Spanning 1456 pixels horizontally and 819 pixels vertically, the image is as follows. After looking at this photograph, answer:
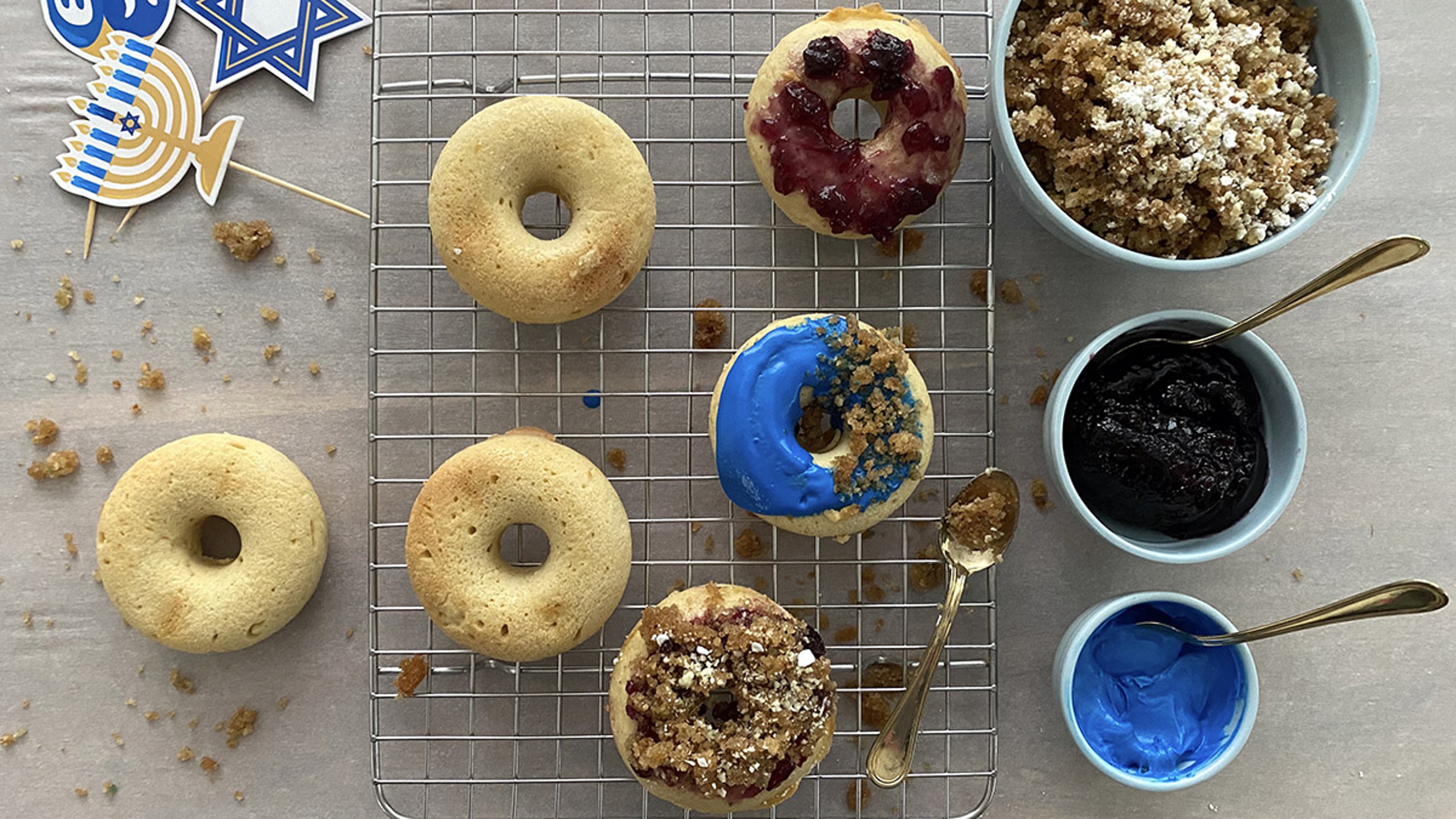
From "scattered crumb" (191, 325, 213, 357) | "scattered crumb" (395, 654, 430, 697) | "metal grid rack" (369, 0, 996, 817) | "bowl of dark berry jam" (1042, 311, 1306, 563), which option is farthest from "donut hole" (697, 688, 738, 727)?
"scattered crumb" (191, 325, 213, 357)

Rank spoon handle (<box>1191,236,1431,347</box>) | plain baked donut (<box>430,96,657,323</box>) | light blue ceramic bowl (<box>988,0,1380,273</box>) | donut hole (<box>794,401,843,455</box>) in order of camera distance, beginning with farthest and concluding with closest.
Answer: donut hole (<box>794,401,843,455</box>), plain baked donut (<box>430,96,657,323</box>), light blue ceramic bowl (<box>988,0,1380,273</box>), spoon handle (<box>1191,236,1431,347</box>)

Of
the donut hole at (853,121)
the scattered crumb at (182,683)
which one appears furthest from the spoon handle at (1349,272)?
the scattered crumb at (182,683)

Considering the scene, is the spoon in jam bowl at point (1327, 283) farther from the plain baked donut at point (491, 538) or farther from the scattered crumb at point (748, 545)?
the plain baked donut at point (491, 538)

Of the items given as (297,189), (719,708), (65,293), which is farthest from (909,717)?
(65,293)

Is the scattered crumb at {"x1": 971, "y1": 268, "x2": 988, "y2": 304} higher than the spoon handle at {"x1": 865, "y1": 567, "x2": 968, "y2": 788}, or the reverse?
the scattered crumb at {"x1": 971, "y1": 268, "x2": 988, "y2": 304}

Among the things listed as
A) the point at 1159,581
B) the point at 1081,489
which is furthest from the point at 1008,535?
the point at 1159,581

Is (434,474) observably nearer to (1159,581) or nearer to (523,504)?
(523,504)

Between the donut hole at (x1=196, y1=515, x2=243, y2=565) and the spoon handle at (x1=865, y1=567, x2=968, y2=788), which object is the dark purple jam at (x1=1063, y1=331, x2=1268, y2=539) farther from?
the donut hole at (x1=196, y1=515, x2=243, y2=565)

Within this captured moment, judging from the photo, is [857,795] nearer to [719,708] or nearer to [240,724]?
[719,708]
